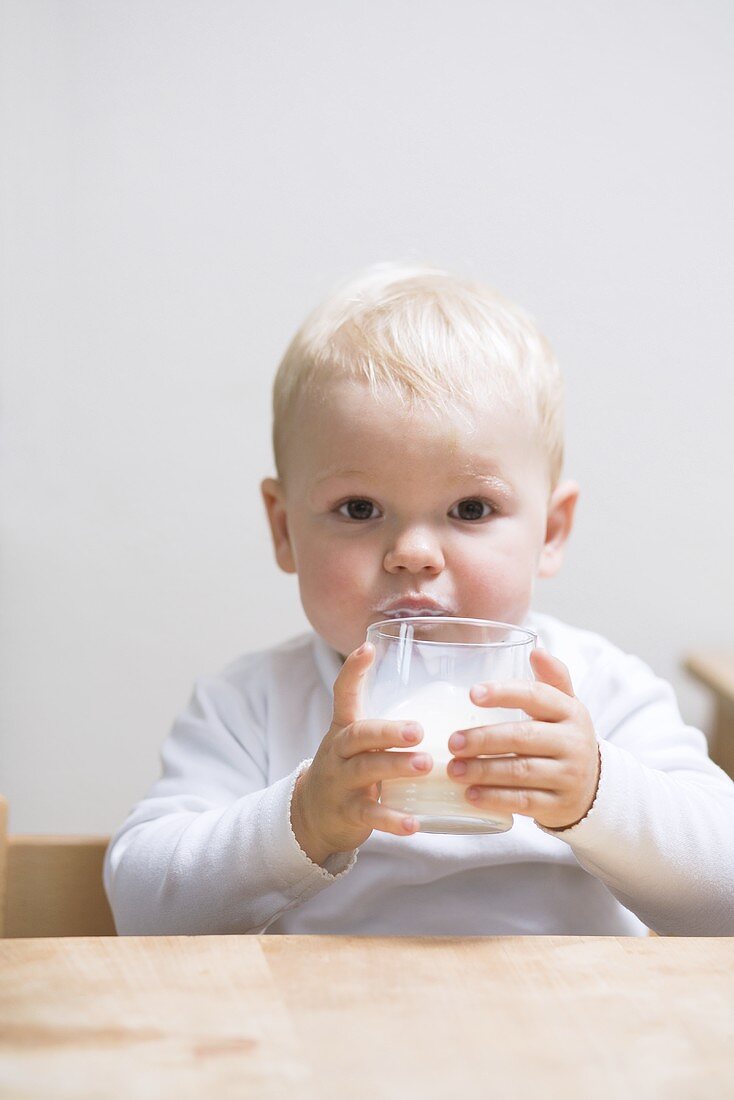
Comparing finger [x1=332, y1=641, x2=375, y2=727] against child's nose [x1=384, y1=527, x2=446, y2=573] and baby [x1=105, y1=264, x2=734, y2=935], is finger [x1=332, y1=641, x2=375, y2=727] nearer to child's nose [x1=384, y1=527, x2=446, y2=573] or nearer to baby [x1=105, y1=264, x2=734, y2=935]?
baby [x1=105, y1=264, x2=734, y2=935]

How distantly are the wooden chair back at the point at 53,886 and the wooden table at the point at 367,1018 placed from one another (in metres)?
0.39

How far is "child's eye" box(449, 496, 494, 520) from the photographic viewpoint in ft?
3.45

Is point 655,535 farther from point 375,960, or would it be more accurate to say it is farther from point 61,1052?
point 61,1052

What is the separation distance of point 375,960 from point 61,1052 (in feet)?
0.57

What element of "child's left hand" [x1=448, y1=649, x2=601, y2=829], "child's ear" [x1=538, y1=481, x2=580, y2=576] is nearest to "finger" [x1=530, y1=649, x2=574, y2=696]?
"child's left hand" [x1=448, y1=649, x2=601, y2=829]

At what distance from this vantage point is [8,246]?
5.72 feet

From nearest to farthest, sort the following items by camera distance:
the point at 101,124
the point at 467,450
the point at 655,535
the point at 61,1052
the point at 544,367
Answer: the point at 61,1052
the point at 467,450
the point at 544,367
the point at 101,124
the point at 655,535

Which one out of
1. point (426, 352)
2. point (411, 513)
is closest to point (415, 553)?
point (411, 513)

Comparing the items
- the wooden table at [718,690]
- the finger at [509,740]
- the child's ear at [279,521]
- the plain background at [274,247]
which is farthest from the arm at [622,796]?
the plain background at [274,247]

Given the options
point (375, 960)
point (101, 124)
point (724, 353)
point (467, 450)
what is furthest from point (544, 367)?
point (101, 124)

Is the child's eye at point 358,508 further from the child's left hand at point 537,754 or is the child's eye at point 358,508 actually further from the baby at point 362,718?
the child's left hand at point 537,754

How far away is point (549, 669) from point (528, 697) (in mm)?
56

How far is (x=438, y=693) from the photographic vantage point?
0.71 m

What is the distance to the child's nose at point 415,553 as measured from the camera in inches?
39.1
